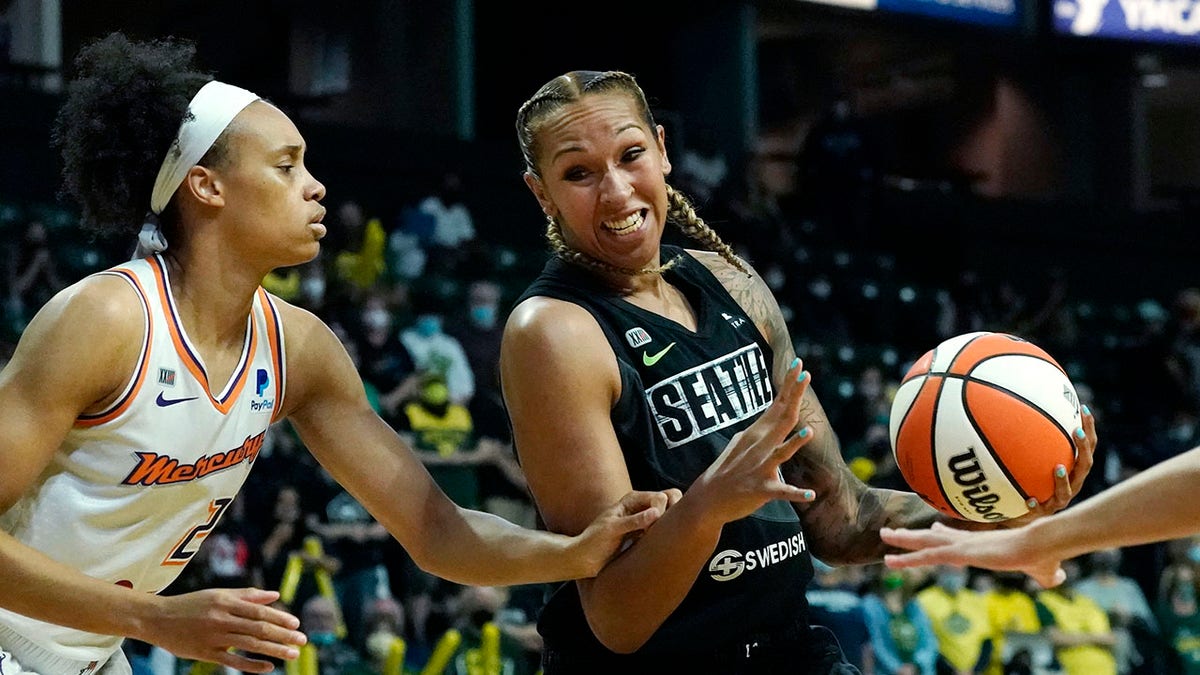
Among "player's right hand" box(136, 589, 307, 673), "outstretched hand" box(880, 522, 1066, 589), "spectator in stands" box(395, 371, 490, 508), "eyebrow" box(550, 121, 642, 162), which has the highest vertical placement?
"eyebrow" box(550, 121, 642, 162)

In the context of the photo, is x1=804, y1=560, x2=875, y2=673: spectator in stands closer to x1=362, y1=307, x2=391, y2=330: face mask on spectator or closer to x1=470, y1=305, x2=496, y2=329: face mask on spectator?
x1=470, y1=305, x2=496, y2=329: face mask on spectator

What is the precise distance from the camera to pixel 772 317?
11.8 feet

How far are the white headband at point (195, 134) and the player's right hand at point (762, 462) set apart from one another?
4.22 ft

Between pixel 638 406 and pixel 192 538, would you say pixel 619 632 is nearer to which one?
pixel 638 406

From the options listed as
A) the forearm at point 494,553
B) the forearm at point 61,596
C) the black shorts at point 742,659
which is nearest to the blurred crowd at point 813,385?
the forearm at point 494,553

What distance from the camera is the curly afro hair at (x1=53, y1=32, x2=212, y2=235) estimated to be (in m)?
3.34

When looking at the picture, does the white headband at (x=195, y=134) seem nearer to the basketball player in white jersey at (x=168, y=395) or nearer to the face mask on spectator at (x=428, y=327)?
the basketball player in white jersey at (x=168, y=395)

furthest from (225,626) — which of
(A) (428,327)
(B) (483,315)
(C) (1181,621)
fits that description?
(C) (1181,621)

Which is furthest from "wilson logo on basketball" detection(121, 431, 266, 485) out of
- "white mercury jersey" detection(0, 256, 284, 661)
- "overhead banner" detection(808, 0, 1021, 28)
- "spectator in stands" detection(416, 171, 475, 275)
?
"overhead banner" detection(808, 0, 1021, 28)

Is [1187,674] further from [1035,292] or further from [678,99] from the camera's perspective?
[678,99]

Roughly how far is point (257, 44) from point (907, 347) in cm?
663

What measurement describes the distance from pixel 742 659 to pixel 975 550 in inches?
24.4

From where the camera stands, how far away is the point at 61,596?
9.59ft

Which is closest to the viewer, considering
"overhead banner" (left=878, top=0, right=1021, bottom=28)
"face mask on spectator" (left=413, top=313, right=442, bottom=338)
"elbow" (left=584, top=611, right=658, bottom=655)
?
"elbow" (left=584, top=611, right=658, bottom=655)
